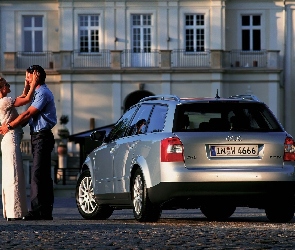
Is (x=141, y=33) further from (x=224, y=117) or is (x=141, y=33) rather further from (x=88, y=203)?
(x=224, y=117)

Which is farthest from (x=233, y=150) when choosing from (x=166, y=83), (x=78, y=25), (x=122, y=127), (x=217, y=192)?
(x=78, y=25)

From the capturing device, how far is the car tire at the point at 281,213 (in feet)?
59.0

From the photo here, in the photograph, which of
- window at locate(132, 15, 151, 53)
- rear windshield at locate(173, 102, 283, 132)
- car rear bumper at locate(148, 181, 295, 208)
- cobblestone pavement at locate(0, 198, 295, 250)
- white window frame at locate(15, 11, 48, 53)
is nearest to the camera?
cobblestone pavement at locate(0, 198, 295, 250)

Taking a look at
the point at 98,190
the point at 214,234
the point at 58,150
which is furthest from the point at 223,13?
the point at 214,234

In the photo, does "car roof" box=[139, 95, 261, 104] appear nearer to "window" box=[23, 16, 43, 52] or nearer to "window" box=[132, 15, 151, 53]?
"window" box=[132, 15, 151, 53]

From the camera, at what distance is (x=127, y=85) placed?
229ft

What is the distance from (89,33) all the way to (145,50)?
301 centimetres

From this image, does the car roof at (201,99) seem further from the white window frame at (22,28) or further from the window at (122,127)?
the white window frame at (22,28)

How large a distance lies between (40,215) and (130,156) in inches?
53.5

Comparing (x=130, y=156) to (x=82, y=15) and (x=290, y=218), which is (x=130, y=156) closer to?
(x=290, y=218)

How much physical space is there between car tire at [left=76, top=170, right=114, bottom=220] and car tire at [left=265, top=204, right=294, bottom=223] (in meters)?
2.35

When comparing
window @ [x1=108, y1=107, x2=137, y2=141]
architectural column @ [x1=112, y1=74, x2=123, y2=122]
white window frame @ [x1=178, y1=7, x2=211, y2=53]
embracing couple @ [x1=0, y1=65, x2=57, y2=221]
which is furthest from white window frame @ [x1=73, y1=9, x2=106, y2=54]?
embracing couple @ [x1=0, y1=65, x2=57, y2=221]

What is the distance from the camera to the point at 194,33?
70.9m

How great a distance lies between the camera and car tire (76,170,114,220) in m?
19.5
